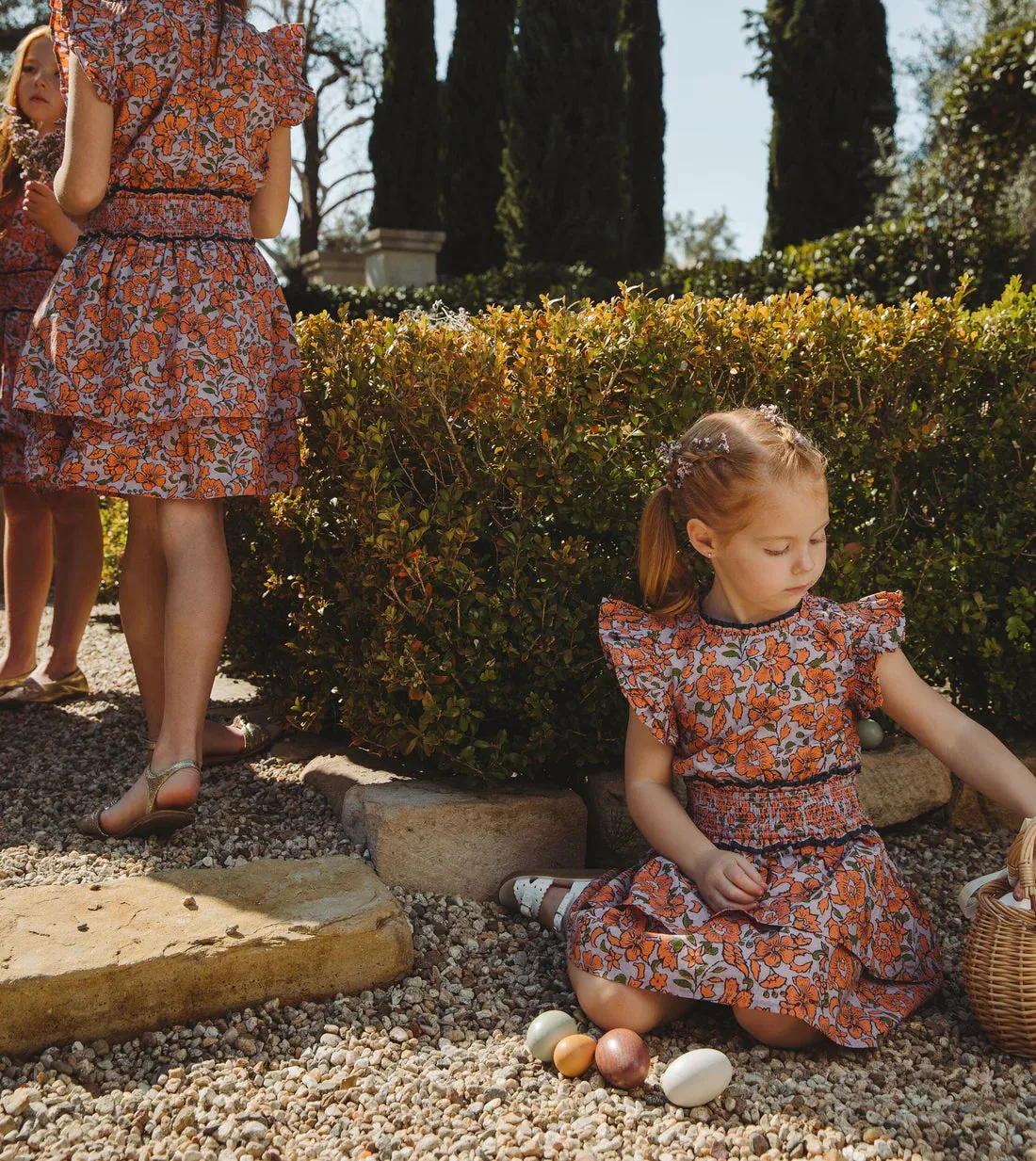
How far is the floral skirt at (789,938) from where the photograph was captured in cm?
195

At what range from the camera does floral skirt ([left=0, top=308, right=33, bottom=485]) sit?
347 cm

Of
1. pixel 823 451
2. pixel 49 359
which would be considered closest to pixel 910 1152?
pixel 823 451

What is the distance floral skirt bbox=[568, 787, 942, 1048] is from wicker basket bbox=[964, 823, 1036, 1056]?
0.17 meters

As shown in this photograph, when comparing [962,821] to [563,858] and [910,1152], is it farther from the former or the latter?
[910,1152]

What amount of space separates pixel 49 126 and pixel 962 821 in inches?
126

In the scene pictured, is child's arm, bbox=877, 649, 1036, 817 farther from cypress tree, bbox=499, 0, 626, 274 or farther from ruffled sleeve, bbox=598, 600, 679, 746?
cypress tree, bbox=499, 0, 626, 274

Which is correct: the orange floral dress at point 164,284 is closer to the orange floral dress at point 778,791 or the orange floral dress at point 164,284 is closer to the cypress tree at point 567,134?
the orange floral dress at point 778,791

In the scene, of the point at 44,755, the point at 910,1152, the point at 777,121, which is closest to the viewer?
the point at 910,1152

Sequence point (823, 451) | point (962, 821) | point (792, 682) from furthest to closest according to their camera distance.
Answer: point (962, 821)
point (823, 451)
point (792, 682)

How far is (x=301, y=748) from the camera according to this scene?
10.4ft

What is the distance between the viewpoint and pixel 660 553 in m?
2.34

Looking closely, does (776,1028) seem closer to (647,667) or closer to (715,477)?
(647,667)

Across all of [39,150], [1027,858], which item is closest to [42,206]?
[39,150]

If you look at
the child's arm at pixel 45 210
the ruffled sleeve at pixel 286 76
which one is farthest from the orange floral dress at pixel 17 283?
the ruffled sleeve at pixel 286 76
